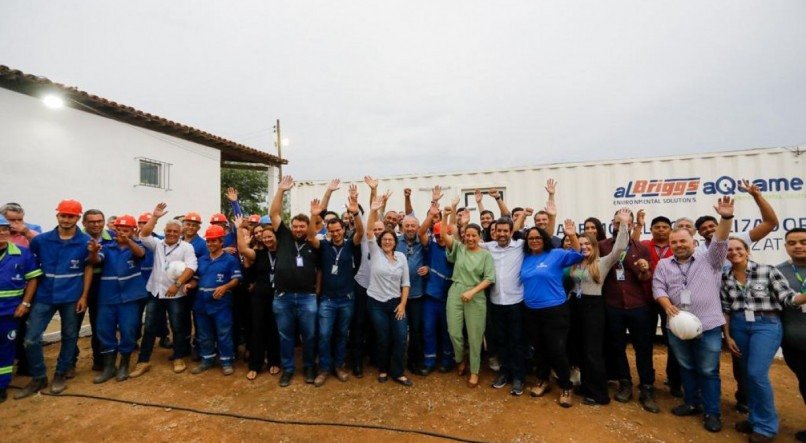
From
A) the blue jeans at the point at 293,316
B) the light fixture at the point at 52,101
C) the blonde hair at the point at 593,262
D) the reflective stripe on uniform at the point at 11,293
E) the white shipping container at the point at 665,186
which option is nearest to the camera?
the blonde hair at the point at 593,262

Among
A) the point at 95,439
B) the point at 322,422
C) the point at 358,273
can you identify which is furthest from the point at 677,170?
the point at 95,439

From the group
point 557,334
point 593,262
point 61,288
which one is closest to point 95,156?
point 61,288

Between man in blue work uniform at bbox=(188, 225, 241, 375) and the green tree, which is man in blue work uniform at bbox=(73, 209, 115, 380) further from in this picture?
the green tree

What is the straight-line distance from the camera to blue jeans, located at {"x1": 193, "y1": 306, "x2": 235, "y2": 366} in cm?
431

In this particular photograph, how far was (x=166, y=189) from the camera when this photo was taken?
905cm

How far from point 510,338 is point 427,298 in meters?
1.02

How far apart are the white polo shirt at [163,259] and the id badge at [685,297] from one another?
16.6ft

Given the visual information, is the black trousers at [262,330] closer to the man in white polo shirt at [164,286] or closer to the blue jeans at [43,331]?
the man in white polo shirt at [164,286]

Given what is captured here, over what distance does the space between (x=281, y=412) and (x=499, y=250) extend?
274cm

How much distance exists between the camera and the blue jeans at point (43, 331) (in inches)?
151

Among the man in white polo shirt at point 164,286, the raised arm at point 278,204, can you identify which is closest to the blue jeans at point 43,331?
the man in white polo shirt at point 164,286

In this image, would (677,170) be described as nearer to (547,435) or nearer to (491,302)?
(491,302)

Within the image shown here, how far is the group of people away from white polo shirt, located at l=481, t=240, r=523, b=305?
0.02 metres

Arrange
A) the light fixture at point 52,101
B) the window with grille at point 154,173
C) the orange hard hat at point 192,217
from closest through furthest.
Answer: the orange hard hat at point 192,217 → the light fixture at point 52,101 → the window with grille at point 154,173
